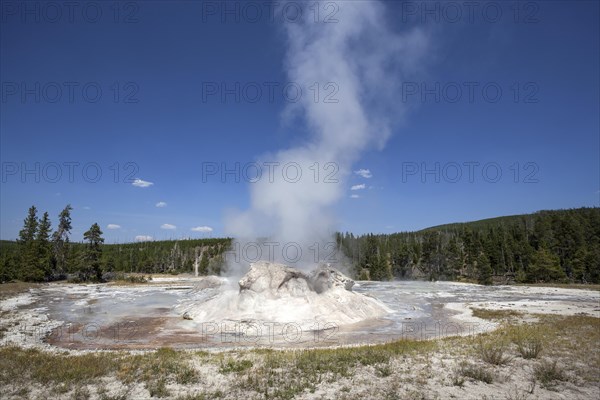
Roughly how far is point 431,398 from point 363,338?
9037 millimetres

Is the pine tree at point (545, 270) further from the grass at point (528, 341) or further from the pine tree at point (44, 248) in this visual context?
the pine tree at point (44, 248)

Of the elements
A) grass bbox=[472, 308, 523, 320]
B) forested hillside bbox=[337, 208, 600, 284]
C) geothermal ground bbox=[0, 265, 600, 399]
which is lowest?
grass bbox=[472, 308, 523, 320]

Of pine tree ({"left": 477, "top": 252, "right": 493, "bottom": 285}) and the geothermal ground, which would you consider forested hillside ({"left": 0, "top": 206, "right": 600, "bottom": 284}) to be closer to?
pine tree ({"left": 477, "top": 252, "right": 493, "bottom": 285})

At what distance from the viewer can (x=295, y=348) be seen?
15766 mm

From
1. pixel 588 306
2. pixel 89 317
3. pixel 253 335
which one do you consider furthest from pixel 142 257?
pixel 588 306

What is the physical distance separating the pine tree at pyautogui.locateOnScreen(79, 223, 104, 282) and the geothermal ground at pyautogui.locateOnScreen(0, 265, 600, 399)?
31.9 m

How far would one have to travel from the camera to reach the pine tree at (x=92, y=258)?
5847cm

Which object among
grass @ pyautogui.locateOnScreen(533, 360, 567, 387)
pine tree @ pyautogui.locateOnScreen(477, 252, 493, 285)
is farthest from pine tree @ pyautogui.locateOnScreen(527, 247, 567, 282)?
grass @ pyautogui.locateOnScreen(533, 360, 567, 387)

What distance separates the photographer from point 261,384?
10.4 meters

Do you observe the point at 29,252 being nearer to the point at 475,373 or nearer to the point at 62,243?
the point at 62,243

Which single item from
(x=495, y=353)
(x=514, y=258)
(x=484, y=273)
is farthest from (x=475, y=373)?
(x=514, y=258)

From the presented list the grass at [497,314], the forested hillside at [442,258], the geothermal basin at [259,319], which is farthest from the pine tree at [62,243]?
the grass at [497,314]

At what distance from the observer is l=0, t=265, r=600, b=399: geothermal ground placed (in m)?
10.2

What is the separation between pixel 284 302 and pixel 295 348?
731cm
